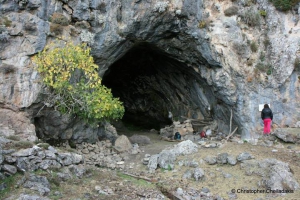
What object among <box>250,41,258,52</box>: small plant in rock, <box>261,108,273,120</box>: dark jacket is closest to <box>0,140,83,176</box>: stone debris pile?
<box>261,108,273,120</box>: dark jacket

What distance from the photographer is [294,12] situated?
1869 centimetres

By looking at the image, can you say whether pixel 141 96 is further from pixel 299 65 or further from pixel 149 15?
pixel 299 65

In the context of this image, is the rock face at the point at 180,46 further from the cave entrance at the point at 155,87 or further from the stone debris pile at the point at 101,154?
the stone debris pile at the point at 101,154

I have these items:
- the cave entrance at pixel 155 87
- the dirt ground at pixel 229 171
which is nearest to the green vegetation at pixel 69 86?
the dirt ground at pixel 229 171

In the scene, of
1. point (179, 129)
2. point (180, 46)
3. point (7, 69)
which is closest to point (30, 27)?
point (7, 69)

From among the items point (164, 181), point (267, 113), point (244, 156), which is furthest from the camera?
point (267, 113)

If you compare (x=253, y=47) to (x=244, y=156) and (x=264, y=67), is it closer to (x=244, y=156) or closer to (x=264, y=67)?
(x=264, y=67)

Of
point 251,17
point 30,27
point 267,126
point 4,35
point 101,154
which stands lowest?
point 101,154

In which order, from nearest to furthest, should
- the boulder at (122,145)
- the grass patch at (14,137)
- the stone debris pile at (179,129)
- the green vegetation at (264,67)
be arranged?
the grass patch at (14,137) → the boulder at (122,145) → the green vegetation at (264,67) → the stone debris pile at (179,129)

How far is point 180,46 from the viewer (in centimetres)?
1959

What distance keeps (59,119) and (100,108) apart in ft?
11.2

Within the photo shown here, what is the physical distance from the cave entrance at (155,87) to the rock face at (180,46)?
1.22ft

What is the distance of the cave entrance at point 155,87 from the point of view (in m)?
22.0

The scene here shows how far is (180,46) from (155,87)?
7176 mm
